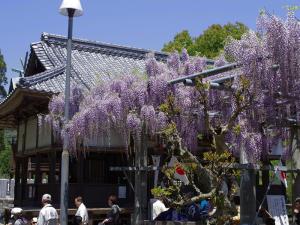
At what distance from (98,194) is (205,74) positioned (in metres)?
6.56

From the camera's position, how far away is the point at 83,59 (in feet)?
53.9

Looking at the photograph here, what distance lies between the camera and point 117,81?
32.4 feet

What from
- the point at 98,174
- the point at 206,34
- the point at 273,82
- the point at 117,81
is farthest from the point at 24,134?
the point at 206,34

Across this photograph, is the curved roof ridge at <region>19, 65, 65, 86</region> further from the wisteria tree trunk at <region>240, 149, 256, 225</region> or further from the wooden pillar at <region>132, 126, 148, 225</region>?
the wisteria tree trunk at <region>240, 149, 256, 225</region>

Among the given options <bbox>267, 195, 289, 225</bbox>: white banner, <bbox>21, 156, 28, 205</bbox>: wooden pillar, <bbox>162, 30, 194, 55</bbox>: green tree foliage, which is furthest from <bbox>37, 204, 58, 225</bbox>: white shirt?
<bbox>162, 30, 194, 55</bbox>: green tree foliage

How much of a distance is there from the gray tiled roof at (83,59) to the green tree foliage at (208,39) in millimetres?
9774

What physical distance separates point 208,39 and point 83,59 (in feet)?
44.6

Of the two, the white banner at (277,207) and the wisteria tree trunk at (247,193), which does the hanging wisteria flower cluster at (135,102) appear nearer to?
the wisteria tree trunk at (247,193)

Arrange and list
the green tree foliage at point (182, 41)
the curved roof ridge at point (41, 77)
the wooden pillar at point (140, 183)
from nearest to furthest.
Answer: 1. the wooden pillar at point (140, 183)
2. the curved roof ridge at point (41, 77)
3. the green tree foliage at point (182, 41)

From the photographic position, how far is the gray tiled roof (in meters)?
13.8

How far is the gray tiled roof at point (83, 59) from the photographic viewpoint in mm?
13836

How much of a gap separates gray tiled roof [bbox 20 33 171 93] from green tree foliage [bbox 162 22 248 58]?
385 inches

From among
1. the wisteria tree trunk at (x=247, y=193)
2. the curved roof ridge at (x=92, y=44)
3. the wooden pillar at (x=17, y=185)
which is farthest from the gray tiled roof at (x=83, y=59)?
the wisteria tree trunk at (x=247, y=193)

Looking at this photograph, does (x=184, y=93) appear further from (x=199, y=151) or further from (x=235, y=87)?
(x=199, y=151)
